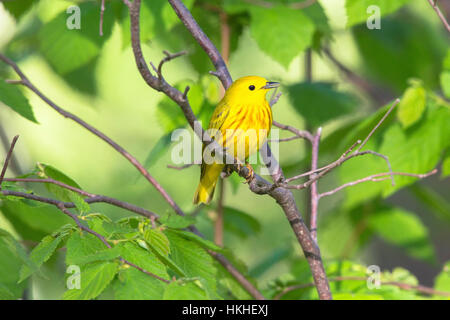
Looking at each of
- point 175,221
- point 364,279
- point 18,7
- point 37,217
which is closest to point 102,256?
point 175,221

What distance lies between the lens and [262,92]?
2.60 meters

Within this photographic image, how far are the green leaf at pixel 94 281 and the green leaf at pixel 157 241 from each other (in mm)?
152

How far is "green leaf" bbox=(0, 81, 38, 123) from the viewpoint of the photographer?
183 cm

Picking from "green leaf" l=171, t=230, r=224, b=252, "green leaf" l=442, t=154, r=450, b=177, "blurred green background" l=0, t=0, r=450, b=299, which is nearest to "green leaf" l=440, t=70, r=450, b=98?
"blurred green background" l=0, t=0, r=450, b=299

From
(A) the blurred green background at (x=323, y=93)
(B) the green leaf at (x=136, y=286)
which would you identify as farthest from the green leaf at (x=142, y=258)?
(A) the blurred green background at (x=323, y=93)

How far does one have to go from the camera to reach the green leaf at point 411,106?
2184 mm

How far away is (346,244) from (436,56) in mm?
1568

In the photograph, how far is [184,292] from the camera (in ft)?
4.03

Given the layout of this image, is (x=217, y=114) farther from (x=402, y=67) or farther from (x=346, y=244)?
(x=402, y=67)

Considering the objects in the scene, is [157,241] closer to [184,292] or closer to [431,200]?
[184,292]

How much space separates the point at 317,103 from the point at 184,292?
2.07 m
